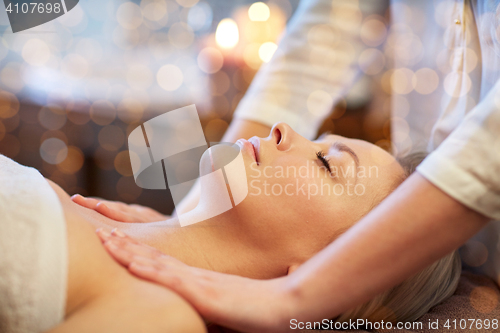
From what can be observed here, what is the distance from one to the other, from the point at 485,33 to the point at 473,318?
65 cm

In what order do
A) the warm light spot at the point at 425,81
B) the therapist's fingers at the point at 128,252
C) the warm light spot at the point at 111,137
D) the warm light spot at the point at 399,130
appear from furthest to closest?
the warm light spot at the point at 111,137 → the warm light spot at the point at 399,130 → the warm light spot at the point at 425,81 → the therapist's fingers at the point at 128,252

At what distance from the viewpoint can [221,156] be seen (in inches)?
29.6

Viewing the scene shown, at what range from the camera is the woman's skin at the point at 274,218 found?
28.3 inches

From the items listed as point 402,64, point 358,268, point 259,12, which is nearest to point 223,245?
point 358,268

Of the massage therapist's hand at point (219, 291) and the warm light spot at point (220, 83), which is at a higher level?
the massage therapist's hand at point (219, 291)

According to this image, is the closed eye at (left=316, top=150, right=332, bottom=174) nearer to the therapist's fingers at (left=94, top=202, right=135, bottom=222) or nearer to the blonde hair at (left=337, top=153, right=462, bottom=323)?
the blonde hair at (left=337, top=153, right=462, bottom=323)

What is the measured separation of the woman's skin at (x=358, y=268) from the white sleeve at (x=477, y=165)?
0.04ft

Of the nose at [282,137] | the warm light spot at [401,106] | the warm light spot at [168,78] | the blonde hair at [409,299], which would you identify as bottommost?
the warm light spot at [168,78]

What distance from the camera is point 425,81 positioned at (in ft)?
3.56

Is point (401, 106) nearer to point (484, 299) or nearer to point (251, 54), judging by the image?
point (484, 299)

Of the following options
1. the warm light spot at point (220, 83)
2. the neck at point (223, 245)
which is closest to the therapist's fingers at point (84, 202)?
the neck at point (223, 245)

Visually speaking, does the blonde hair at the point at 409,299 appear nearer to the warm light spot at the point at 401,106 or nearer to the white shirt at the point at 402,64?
the white shirt at the point at 402,64

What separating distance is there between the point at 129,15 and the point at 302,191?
76.5 inches

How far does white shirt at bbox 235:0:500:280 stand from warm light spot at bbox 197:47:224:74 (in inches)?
35.0
